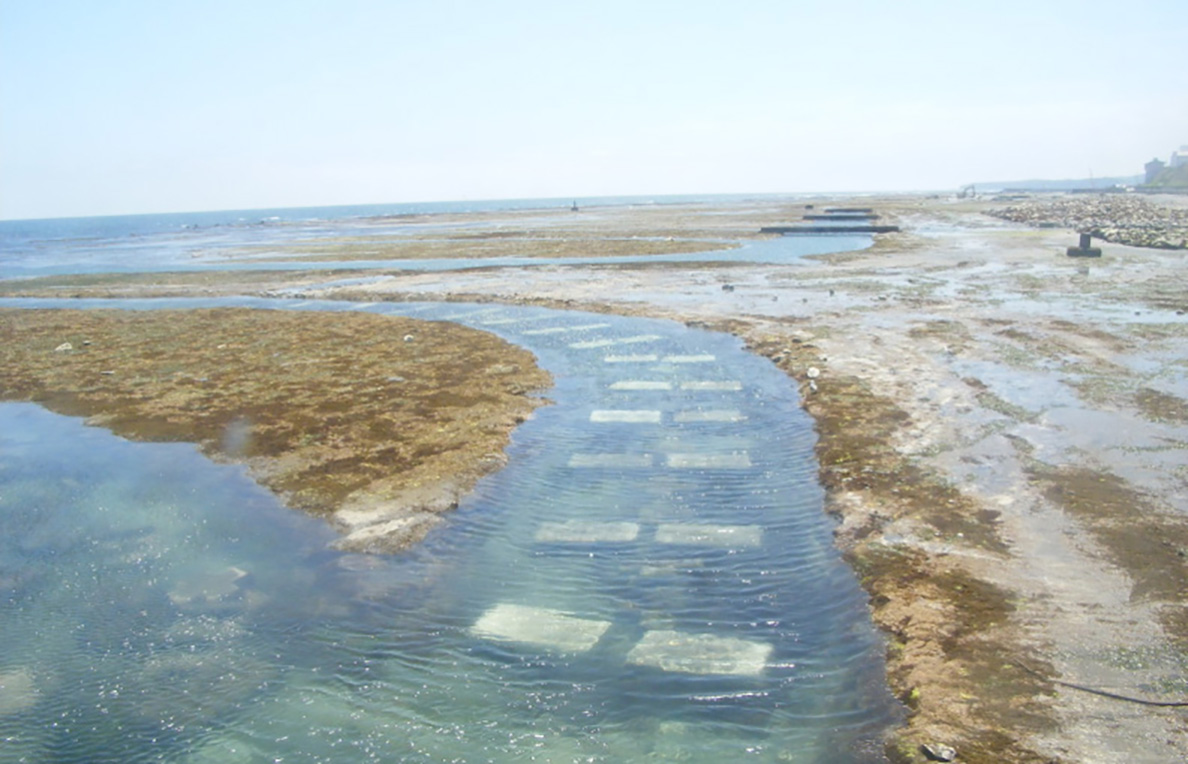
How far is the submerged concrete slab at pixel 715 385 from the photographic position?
17911 mm

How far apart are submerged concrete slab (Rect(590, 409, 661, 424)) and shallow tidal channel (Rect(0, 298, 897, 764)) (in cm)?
120

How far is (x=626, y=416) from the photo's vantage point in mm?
15859

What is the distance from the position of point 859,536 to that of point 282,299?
33447 mm

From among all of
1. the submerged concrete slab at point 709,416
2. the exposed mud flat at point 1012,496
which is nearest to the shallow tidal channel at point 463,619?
the exposed mud flat at point 1012,496

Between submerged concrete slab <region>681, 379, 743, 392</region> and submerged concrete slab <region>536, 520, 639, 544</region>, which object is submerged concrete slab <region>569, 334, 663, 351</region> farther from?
submerged concrete slab <region>536, 520, 639, 544</region>

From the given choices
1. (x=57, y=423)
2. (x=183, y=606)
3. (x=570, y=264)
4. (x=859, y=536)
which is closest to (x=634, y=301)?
(x=570, y=264)

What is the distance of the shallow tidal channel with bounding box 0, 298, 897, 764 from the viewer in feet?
22.1

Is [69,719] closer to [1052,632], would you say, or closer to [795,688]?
[795,688]

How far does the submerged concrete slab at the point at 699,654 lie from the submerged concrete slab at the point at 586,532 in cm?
239

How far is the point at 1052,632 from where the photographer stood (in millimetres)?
7516

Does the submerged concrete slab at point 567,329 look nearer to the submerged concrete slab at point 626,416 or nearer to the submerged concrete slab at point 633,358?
the submerged concrete slab at point 633,358

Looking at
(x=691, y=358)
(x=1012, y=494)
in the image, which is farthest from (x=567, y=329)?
(x=1012, y=494)

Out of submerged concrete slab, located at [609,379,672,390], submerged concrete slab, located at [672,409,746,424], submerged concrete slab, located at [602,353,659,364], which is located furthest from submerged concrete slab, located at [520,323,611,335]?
submerged concrete slab, located at [672,409,746,424]

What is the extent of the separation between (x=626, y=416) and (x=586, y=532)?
17.9 ft
